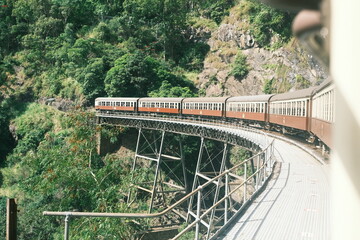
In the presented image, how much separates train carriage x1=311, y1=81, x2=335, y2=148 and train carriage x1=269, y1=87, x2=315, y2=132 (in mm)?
743

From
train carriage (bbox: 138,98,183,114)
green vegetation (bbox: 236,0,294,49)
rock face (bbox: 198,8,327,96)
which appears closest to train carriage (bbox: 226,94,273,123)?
train carriage (bbox: 138,98,183,114)

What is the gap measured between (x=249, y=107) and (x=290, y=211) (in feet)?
47.8

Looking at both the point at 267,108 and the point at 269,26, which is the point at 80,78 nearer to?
the point at 269,26

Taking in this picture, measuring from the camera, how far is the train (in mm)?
9829

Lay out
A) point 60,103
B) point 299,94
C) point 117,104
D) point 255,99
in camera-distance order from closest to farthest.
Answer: point 299,94 → point 255,99 → point 117,104 → point 60,103

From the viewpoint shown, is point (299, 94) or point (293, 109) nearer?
point (299, 94)

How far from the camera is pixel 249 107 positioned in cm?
2011

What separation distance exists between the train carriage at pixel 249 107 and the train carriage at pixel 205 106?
0.64 meters

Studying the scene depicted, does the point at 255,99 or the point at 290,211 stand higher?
the point at 255,99

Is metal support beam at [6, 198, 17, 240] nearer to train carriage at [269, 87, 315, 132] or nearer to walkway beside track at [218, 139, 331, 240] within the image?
walkway beside track at [218, 139, 331, 240]

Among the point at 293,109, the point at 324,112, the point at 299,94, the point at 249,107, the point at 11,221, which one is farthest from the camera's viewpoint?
the point at 249,107

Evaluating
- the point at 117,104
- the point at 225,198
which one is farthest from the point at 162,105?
the point at 225,198

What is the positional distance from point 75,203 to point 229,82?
22.1m

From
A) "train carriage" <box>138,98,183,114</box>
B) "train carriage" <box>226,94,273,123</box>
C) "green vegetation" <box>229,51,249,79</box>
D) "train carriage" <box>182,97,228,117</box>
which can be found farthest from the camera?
"green vegetation" <box>229,51,249,79</box>
